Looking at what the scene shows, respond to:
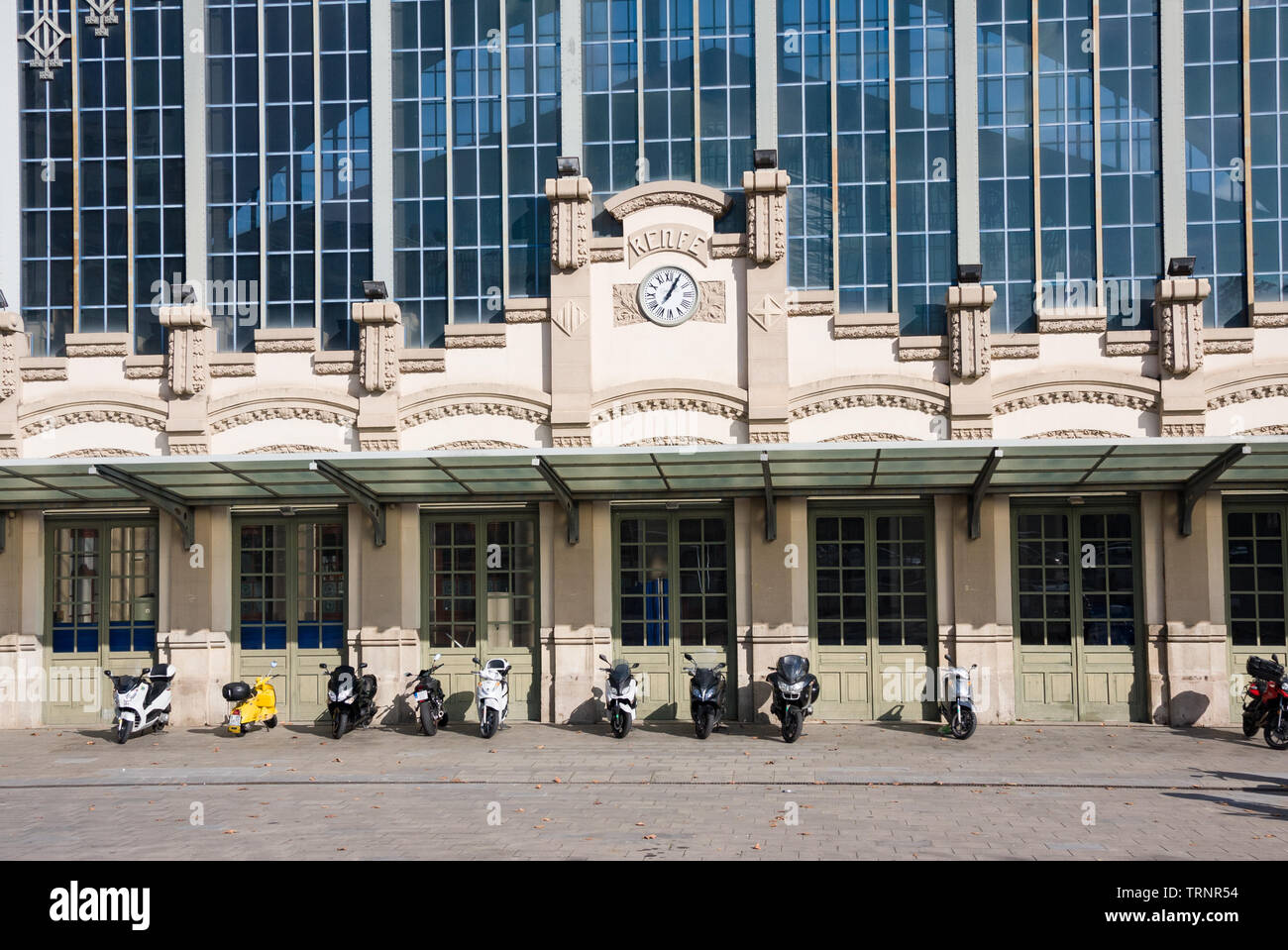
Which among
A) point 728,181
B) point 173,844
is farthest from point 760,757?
point 728,181

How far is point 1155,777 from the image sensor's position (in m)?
13.2

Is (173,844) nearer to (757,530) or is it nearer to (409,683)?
(409,683)

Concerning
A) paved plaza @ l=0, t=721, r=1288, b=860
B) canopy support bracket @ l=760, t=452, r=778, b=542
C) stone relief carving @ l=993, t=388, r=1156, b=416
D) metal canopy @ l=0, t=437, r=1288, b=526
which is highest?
stone relief carving @ l=993, t=388, r=1156, b=416

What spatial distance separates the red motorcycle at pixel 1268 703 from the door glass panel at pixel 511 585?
9.52 m

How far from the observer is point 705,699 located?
15.9m

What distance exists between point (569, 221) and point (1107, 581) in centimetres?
912

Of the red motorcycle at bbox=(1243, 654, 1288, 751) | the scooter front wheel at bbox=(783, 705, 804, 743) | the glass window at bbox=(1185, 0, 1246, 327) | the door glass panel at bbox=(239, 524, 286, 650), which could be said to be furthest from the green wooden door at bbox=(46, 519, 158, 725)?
the glass window at bbox=(1185, 0, 1246, 327)

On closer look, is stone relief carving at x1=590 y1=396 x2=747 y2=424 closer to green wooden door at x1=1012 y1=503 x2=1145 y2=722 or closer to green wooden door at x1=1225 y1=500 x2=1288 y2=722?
green wooden door at x1=1012 y1=503 x2=1145 y2=722

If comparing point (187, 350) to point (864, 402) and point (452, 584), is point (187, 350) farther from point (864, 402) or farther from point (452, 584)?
point (864, 402)

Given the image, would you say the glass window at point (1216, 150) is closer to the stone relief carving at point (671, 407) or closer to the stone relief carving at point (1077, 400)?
the stone relief carving at point (1077, 400)

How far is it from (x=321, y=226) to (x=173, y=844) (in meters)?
11.0

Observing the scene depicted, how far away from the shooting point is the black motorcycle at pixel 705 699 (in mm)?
15867

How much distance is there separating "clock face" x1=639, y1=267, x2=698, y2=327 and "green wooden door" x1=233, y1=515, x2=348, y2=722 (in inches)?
217

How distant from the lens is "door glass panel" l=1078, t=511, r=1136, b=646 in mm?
16859
